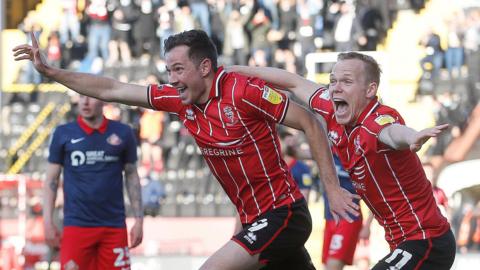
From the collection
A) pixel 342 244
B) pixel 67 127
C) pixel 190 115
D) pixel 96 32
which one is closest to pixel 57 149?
pixel 67 127

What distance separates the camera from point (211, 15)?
20000 millimetres

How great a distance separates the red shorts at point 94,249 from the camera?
26.8ft

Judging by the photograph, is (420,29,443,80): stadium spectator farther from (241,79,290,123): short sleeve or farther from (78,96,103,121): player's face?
(241,79,290,123): short sleeve

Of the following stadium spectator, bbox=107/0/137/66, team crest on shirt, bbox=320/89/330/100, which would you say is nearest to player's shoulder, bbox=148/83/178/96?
team crest on shirt, bbox=320/89/330/100

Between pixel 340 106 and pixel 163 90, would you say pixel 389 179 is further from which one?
pixel 163 90

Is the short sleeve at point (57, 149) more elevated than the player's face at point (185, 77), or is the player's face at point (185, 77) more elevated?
the player's face at point (185, 77)

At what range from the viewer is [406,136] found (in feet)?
16.5

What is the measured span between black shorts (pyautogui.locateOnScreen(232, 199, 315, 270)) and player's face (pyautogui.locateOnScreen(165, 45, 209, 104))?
0.82m

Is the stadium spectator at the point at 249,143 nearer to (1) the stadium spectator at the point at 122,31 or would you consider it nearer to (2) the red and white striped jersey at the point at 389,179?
(2) the red and white striped jersey at the point at 389,179

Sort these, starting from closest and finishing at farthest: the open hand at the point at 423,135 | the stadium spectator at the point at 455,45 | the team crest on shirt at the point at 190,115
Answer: the open hand at the point at 423,135 < the team crest on shirt at the point at 190,115 < the stadium spectator at the point at 455,45

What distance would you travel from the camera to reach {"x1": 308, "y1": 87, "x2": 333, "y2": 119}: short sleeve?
592 cm

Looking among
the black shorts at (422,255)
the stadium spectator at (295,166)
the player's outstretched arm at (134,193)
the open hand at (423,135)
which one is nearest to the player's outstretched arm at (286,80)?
the black shorts at (422,255)

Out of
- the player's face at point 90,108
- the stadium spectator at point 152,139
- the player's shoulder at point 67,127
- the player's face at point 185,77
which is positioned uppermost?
the player's face at point 185,77

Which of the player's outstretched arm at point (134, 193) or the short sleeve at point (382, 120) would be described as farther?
the player's outstretched arm at point (134, 193)
